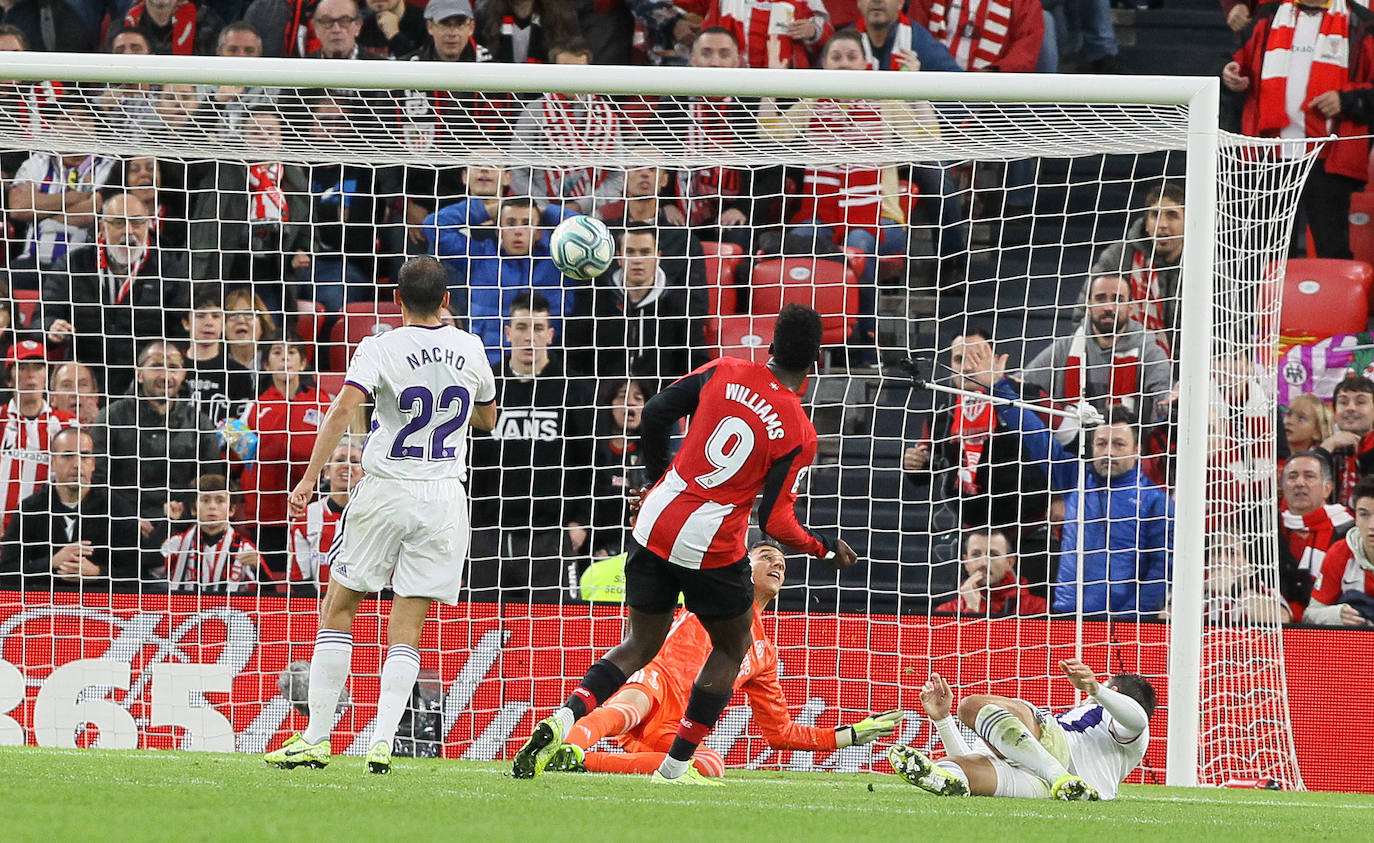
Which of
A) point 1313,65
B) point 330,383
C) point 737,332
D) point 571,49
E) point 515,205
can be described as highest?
point 1313,65

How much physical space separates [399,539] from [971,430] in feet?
14.6

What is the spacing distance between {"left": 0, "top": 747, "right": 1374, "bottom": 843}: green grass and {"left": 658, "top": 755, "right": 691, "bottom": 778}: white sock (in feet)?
0.33

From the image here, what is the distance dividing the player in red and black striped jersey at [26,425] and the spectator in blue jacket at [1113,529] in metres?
5.71

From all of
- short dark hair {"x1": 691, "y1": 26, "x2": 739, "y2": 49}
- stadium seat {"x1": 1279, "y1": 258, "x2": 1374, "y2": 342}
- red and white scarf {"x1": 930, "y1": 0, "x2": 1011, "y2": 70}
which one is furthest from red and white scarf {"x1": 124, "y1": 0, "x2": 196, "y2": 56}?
stadium seat {"x1": 1279, "y1": 258, "x2": 1374, "y2": 342}

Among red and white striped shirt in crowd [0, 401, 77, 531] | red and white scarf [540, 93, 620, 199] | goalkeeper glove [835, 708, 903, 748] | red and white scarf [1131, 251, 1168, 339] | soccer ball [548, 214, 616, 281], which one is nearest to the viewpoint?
soccer ball [548, 214, 616, 281]

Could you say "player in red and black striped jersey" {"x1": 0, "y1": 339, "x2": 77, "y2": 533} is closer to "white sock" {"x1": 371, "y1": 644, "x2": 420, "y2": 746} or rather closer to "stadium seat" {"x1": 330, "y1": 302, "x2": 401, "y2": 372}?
"stadium seat" {"x1": 330, "y1": 302, "x2": 401, "y2": 372}

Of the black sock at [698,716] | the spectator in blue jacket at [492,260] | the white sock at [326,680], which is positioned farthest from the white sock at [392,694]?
→ the spectator in blue jacket at [492,260]

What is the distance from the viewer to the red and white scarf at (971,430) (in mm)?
9773

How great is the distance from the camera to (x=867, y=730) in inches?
318

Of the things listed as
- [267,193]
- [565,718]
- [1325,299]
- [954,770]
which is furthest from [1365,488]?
[267,193]

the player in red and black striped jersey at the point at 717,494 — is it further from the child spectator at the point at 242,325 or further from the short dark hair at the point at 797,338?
the child spectator at the point at 242,325

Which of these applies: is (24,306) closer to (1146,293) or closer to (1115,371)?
(1115,371)

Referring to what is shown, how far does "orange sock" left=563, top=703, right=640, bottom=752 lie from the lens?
23.1 ft

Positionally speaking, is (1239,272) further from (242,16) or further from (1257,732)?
(242,16)
